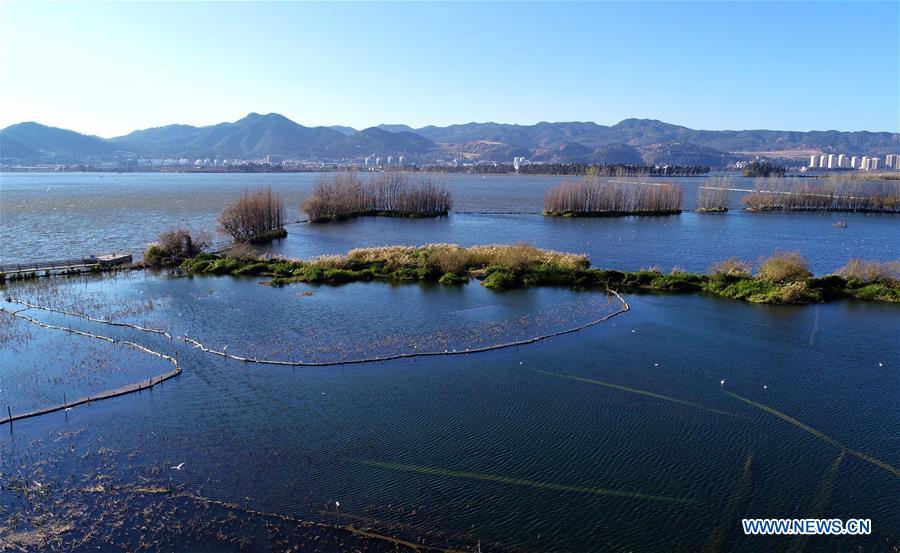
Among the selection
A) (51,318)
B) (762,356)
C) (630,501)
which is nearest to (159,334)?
(51,318)

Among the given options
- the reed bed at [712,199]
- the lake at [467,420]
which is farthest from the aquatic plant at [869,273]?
the reed bed at [712,199]

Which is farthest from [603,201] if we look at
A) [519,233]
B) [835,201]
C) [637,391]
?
[637,391]

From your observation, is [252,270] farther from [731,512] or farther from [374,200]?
[374,200]

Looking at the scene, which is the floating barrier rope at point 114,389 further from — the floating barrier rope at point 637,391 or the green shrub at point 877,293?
the green shrub at point 877,293

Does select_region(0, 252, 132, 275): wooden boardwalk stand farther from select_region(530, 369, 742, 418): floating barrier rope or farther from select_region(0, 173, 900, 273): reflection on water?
select_region(530, 369, 742, 418): floating barrier rope

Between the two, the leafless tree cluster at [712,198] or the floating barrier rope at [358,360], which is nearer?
the floating barrier rope at [358,360]
